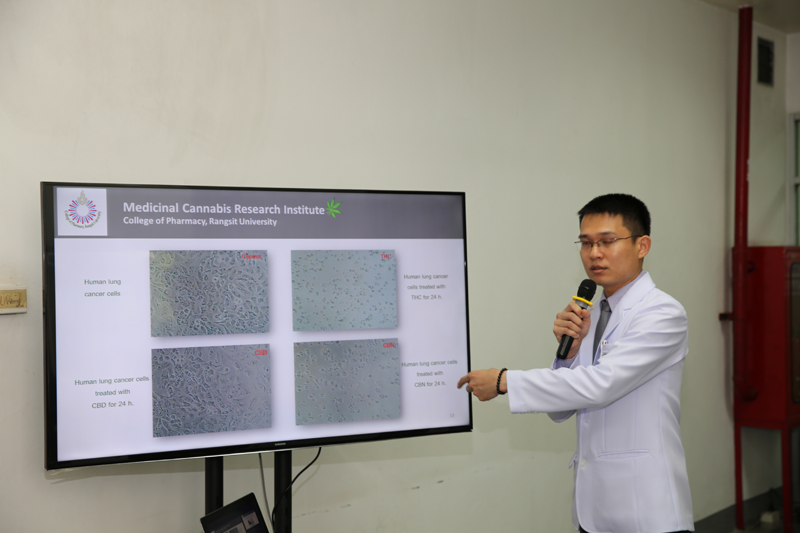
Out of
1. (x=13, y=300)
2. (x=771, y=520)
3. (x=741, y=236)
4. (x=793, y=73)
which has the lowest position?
(x=771, y=520)

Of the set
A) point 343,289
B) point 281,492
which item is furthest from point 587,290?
point 281,492

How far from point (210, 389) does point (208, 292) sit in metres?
0.31

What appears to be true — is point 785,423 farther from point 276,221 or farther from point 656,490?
point 276,221

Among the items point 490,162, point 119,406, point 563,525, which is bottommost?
point 563,525

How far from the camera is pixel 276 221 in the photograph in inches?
85.1

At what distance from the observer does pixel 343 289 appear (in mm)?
2225

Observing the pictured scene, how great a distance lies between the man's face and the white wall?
37.6 inches

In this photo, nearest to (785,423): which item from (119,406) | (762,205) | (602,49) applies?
(762,205)

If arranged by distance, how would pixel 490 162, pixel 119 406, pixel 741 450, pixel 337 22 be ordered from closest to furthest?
pixel 119 406 → pixel 337 22 → pixel 490 162 → pixel 741 450

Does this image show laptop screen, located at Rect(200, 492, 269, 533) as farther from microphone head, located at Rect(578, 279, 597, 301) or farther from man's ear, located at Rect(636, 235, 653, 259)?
man's ear, located at Rect(636, 235, 653, 259)

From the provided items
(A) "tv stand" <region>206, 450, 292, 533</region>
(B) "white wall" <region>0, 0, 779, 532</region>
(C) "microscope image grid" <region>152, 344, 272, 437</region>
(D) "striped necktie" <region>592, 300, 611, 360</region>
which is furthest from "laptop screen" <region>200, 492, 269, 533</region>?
(D) "striped necktie" <region>592, 300, 611, 360</region>

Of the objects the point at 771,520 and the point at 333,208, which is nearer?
the point at 333,208

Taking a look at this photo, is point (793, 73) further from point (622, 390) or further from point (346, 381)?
point (346, 381)

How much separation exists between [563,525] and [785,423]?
1732 millimetres
